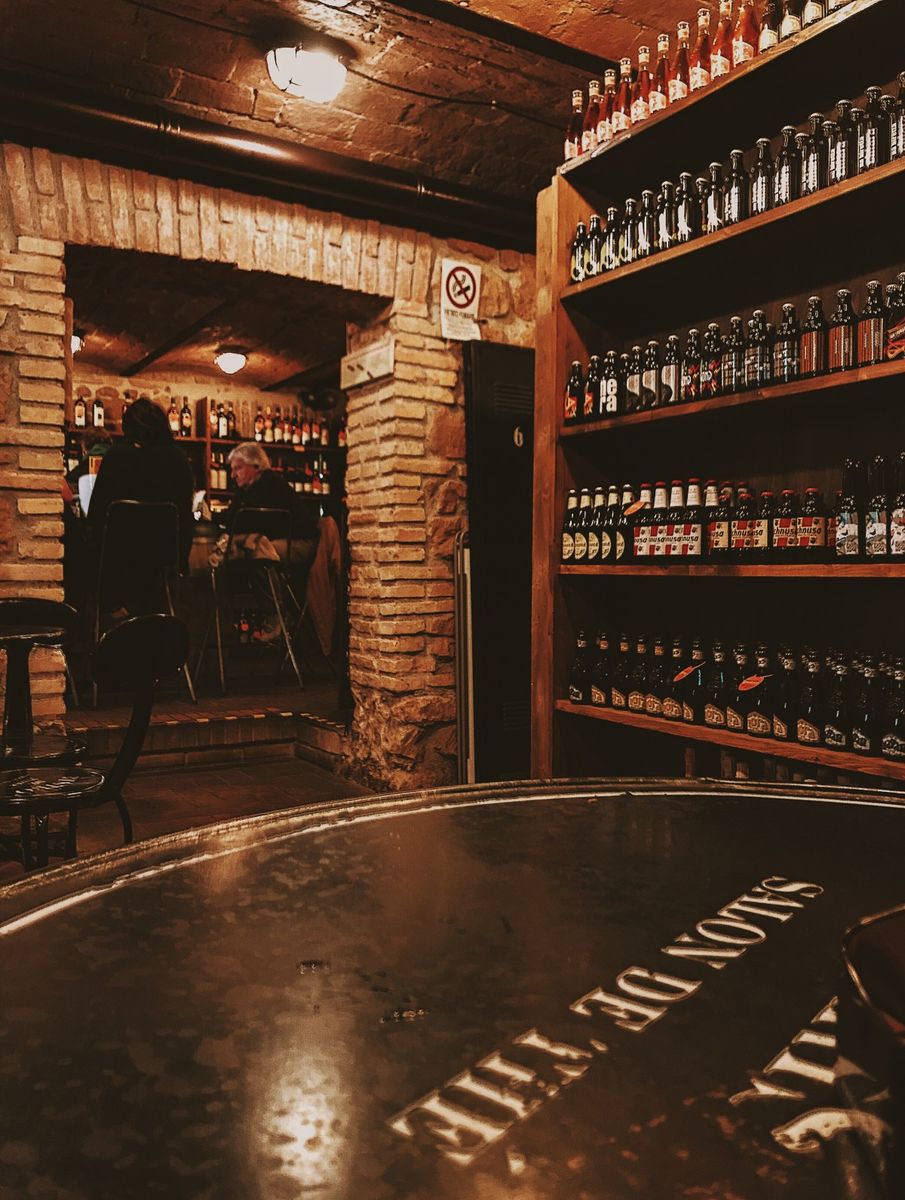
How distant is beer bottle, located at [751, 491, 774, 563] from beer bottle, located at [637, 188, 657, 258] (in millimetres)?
901

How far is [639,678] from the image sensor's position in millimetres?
2883

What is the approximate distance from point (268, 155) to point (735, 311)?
1.74 m

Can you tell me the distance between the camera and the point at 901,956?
1.06ft

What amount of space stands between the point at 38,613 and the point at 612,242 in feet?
6.55

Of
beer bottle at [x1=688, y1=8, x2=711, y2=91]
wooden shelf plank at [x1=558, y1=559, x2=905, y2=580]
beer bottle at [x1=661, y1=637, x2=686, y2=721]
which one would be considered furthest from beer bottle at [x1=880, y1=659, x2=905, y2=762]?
beer bottle at [x1=688, y1=8, x2=711, y2=91]

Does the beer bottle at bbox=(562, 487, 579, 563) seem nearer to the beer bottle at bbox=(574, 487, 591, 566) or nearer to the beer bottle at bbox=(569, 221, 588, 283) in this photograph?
the beer bottle at bbox=(574, 487, 591, 566)

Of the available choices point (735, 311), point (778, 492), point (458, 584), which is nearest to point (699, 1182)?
point (778, 492)

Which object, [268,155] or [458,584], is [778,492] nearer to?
[458,584]

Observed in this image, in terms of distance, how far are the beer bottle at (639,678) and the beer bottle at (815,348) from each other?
89 centimetres

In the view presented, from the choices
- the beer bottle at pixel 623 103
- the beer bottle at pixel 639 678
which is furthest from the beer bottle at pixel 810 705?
the beer bottle at pixel 623 103

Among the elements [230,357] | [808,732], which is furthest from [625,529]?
[230,357]

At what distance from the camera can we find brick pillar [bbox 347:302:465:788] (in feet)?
12.7

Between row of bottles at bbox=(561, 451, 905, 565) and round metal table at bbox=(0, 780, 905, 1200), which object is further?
row of bottles at bbox=(561, 451, 905, 565)

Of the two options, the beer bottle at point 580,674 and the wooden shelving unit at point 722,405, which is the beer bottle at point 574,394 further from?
the beer bottle at point 580,674
